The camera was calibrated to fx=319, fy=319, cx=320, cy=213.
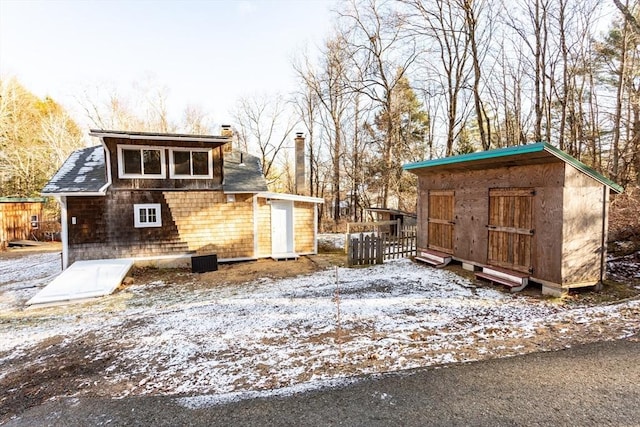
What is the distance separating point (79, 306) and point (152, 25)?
12009 mm

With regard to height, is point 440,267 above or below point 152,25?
→ below

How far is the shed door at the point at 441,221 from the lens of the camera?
917cm

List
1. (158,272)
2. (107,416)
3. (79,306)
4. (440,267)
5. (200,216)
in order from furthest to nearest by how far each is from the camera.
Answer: (200,216) < (158,272) < (440,267) < (79,306) < (107,416)

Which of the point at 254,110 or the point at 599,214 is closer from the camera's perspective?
the point at 599,214

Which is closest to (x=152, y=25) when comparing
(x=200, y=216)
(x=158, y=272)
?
(x=200, y=216)

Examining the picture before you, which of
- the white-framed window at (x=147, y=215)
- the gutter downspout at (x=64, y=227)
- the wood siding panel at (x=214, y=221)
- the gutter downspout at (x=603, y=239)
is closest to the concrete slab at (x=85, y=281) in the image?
the gutter downspout at (x=64, y=227)

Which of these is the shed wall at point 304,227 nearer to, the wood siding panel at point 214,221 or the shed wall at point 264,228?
the shed wall at point 264,228

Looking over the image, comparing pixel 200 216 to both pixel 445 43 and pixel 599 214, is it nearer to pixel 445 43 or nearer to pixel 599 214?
pixel 599 214

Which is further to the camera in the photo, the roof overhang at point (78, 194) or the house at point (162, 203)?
the house at point (162, 203)

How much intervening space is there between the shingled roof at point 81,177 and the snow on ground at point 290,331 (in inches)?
133

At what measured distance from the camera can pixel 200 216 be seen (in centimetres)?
1112

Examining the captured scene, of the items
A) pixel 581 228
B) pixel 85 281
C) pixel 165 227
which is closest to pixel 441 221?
pixel 581 228

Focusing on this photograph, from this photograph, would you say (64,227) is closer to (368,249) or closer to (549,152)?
(368,249)

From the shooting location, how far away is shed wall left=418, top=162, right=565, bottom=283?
6191mm
